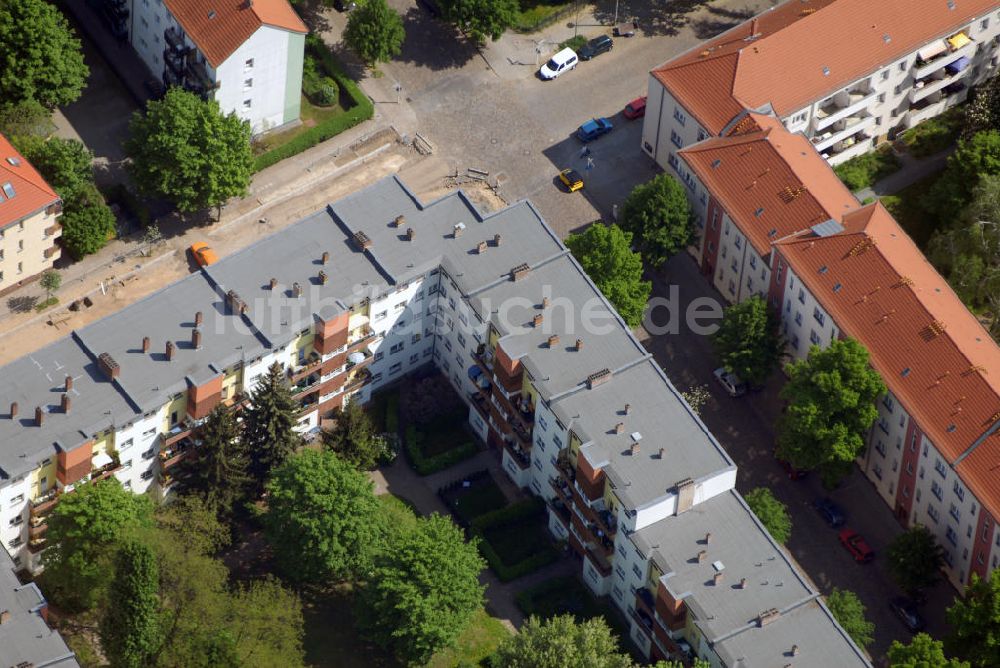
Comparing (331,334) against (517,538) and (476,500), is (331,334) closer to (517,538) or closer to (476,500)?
(476,500)

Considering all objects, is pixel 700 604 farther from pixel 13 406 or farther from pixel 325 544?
pixel 13 406

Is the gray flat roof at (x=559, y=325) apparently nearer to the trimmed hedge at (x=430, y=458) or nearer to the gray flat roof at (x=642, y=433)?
the gray flat roof at (x=642, y=433)

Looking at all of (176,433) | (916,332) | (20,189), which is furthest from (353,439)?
(916,332)

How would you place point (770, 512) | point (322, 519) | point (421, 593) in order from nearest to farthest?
point (421, 593) < point (322, 519) < point (770, 512)

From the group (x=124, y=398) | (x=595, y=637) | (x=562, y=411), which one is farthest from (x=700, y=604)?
(x=124, y=398)

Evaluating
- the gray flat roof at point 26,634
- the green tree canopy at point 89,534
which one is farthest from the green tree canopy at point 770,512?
the gray flat roof at point 26,634

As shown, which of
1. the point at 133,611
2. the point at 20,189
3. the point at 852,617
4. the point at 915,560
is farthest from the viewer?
the point at 20,189
